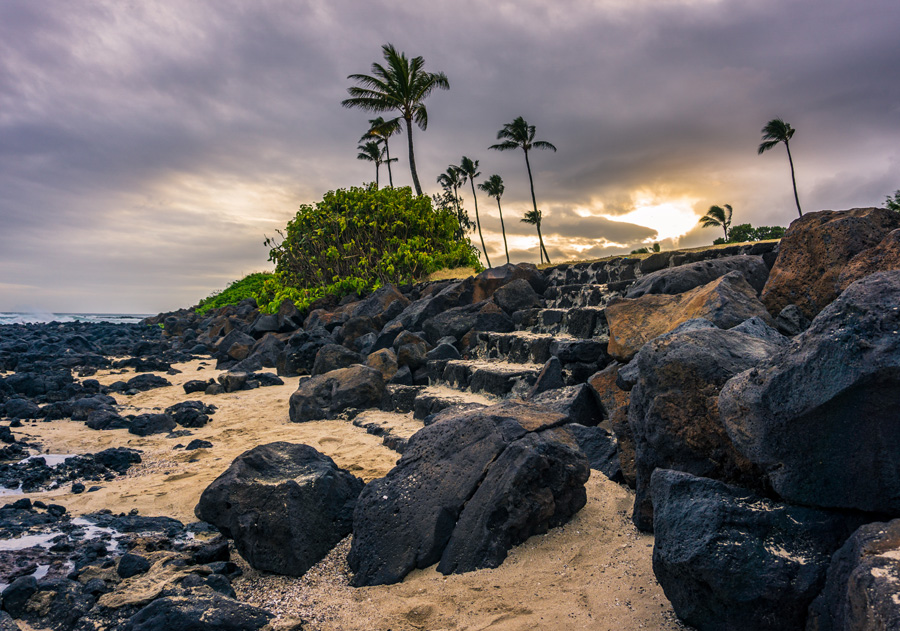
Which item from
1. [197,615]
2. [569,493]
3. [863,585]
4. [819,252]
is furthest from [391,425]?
[863,585]

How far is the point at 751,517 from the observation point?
2121mm

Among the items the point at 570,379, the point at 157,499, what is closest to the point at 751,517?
the point at 570,379

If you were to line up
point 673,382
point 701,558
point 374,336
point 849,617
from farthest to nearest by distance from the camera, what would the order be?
point 374,336
point 673,382
point 701,558
point 849,617

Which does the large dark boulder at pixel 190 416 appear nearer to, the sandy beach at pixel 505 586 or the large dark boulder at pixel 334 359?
the large dark boulder at pixel 334 359

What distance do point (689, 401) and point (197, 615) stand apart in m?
2.55

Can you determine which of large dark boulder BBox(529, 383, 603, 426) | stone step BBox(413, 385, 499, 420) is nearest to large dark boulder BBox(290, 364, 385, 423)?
stone step BBox(413, 385, 499, 420)

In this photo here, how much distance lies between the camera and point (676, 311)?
475 centimetres

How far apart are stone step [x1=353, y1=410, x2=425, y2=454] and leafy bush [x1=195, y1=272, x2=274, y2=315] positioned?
23622mm

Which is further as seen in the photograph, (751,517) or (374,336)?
(374,336)

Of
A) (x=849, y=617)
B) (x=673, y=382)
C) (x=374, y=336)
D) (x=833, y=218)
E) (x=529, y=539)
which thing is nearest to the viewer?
(x=849, y=617)

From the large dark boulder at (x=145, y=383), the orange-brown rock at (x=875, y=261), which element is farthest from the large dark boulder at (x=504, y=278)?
the orange-brown rock at (x=875, y=261)

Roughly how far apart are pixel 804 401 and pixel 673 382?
854mm

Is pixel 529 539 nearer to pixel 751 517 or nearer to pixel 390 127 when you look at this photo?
pixel 751 517

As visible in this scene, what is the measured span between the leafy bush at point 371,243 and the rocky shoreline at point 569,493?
1067 cm
